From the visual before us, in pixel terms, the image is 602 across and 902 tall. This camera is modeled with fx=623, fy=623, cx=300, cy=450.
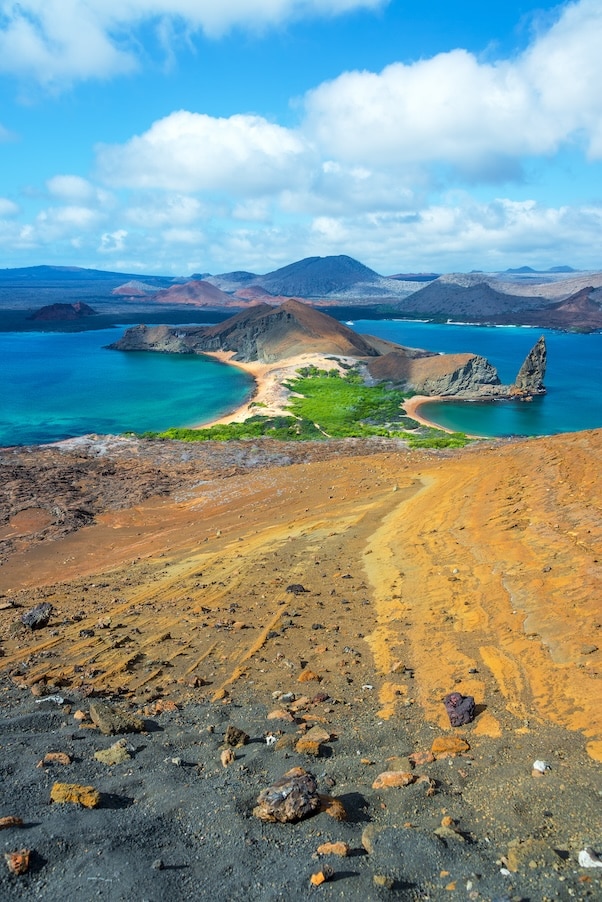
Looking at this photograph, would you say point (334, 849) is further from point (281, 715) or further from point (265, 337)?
point (265, 337)

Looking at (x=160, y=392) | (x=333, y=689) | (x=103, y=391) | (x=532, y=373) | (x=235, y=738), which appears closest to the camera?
(x=235, y=738)

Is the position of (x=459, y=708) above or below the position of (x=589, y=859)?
below

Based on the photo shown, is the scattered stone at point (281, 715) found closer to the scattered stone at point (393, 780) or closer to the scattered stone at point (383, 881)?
the scattered stone at point (393, 780)

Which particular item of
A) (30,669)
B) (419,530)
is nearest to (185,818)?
(30,669)

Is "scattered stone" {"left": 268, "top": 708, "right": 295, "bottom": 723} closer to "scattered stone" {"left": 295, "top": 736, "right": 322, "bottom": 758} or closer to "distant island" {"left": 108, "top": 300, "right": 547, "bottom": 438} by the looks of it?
"scattered stone" {"left": 295, "top": 736, "right": 322, "bottom": 758}

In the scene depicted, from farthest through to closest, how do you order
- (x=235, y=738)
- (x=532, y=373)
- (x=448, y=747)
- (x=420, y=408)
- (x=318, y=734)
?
(x=532, y=373) < (x=420, y=408) < (x=318, y=734) < (x=235, y=738) < (x=448, y=747)

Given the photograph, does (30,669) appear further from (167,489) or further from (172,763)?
(167,489)

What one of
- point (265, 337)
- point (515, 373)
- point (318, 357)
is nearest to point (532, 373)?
point (515, 373)

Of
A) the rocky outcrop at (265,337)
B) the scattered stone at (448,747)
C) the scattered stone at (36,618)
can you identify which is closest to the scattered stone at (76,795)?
the scattered stone at (448,747)
